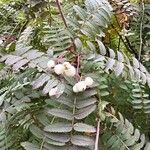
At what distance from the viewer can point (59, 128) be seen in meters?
1.01

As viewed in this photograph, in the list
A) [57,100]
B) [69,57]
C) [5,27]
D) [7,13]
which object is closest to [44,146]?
[57,100]

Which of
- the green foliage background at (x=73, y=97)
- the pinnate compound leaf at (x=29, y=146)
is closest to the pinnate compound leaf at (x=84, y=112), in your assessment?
the green foliage background at (x=73, y=97)

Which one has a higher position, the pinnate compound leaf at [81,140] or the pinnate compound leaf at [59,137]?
the pinnate compound leaf at [59,137]

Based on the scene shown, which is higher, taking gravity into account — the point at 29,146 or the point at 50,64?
the point at 50,64

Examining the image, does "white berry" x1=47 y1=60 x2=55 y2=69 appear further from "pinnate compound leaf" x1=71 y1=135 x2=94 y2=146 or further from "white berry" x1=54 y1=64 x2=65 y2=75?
"pinnate compound leaf" x1=71 y1=135 x2=94 y2=146

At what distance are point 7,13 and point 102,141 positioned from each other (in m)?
1.01

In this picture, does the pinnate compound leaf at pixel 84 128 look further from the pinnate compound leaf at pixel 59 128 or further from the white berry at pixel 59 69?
the white berry at pixel 59 69

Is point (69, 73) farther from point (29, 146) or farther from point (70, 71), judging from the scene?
point (29, 146)

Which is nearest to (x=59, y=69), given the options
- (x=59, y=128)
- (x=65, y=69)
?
(x=65, y=69)

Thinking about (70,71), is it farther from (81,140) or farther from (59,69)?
(81,140)

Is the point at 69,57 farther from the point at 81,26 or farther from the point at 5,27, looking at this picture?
the point at 5,27

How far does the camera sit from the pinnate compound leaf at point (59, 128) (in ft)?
3.31

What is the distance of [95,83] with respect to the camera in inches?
43.2

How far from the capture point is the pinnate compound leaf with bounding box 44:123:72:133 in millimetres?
1008
